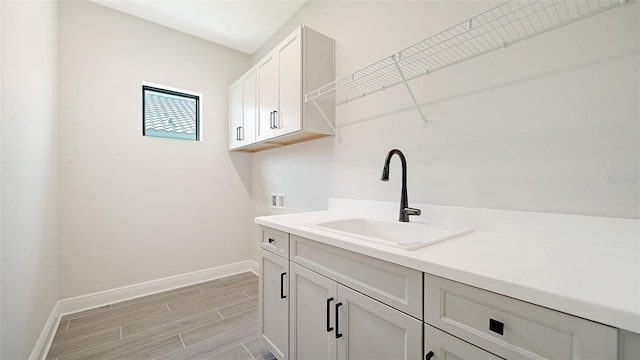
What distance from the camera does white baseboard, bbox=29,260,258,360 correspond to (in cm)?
167

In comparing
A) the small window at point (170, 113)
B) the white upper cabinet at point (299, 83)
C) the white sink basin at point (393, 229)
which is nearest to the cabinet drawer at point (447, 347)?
the white sink basin at point (393, 229)

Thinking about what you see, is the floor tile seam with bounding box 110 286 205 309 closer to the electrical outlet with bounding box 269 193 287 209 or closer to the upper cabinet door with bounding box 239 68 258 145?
the electrical outlet with bounding box 269 193 287 209

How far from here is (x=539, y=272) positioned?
625 millimetres

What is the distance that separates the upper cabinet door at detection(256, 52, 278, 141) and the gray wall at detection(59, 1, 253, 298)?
93cm

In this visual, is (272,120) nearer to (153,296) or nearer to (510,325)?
(510,325)

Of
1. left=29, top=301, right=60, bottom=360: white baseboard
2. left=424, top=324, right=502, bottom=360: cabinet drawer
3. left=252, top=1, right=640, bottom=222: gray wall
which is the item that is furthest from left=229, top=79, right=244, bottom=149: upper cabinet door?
left=424, top=324, right=502, bottom=360: cabinet drawer

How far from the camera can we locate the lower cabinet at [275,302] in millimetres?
1342

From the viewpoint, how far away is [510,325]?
0.59 meters

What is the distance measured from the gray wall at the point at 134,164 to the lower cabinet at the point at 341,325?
6.44 ft

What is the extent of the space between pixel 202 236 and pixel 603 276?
3.04m

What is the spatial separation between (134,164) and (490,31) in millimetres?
2947

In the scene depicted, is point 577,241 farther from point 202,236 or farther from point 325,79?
point 202,236

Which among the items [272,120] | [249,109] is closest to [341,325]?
[272,120]

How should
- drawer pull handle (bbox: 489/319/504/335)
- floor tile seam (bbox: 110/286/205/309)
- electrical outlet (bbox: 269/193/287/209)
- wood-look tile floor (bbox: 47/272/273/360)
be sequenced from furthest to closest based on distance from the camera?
electrical outlet (bbox: 269/193/287/209) → floor tile seam (bbox: 110/286/205/309) → wood-look tile floor (bbox: 47/272/273/360) → drawer pull handle (bbox: 489/319/504/335)
